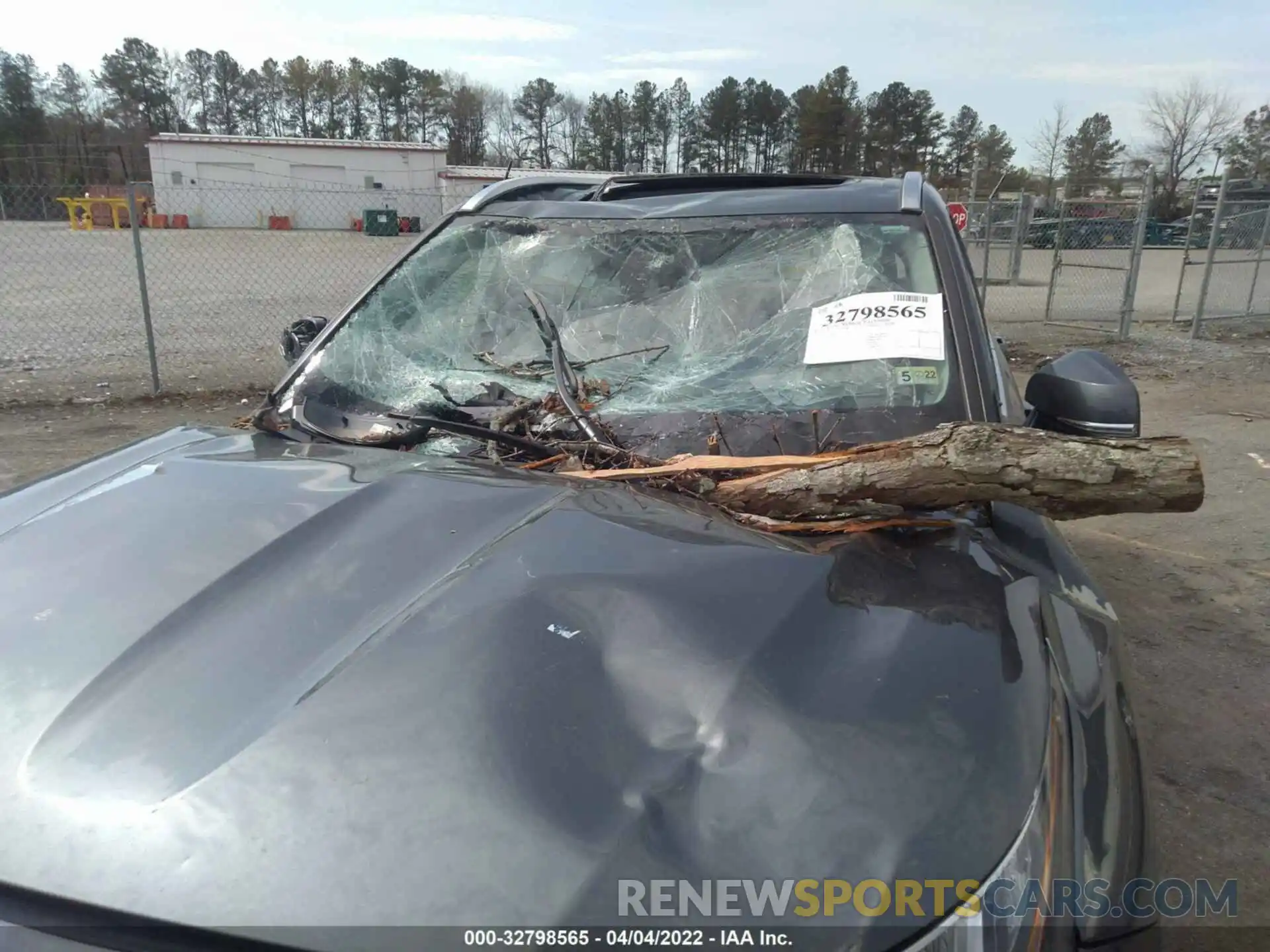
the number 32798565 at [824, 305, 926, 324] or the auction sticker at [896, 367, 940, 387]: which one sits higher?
the number 32798565 at [824, 305, 926, 324]

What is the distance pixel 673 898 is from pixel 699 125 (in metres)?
75.2

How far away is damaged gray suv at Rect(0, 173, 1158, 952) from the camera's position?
3.13 ft

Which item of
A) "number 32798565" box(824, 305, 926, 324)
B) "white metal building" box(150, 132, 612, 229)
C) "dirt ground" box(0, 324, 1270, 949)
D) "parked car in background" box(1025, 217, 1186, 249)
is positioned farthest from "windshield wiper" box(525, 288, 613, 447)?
"white metal building" box(150, 132, 612, 229)

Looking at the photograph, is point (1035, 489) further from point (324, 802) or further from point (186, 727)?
point (186, 727)

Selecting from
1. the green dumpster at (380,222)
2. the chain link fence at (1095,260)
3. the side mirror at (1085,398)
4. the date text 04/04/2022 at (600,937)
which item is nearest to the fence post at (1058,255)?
the chain link fence at (1095,260)

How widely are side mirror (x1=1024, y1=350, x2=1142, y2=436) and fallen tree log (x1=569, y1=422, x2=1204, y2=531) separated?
1.02 ft

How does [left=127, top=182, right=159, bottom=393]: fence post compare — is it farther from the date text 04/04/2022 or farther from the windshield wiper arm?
the date text 04/04/2022

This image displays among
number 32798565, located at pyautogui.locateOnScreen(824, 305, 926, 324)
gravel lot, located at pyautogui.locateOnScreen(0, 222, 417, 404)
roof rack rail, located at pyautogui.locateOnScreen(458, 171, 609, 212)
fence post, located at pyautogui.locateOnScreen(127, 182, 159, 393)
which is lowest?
gravel lot, located at pyautogui.locateOnScreen(0, 222, 417, 404)

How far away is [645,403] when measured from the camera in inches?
87.7

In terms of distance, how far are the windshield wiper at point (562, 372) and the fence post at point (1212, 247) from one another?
12036mm

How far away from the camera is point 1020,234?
1394cm

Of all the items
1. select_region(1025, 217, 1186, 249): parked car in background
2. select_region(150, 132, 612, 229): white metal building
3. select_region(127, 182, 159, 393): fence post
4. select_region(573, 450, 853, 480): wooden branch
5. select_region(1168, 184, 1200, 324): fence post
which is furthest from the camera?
select_region(150, 132, 612, 229): white metal building

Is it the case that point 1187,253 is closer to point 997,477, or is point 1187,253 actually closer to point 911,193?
point 911,193

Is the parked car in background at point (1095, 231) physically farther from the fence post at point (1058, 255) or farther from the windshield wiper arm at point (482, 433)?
the windshield wiper arm at point (482, 433)
